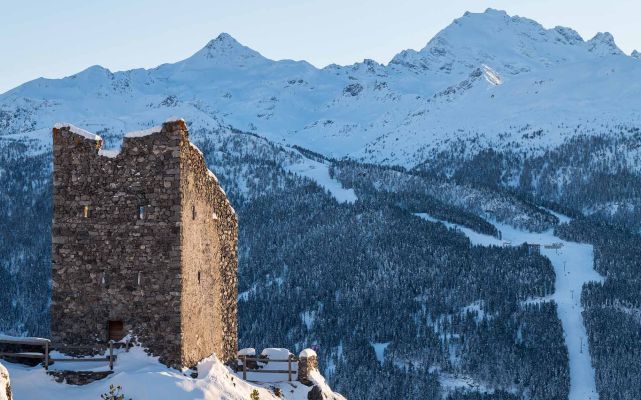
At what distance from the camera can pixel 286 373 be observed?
3803cm

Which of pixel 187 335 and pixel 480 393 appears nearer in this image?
pixel 187 335

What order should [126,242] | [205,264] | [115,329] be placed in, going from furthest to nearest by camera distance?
[205,264]
[115,329]
[126,242]

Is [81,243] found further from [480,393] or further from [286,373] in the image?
[480,393]

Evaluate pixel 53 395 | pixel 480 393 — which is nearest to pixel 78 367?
pixel 53 395

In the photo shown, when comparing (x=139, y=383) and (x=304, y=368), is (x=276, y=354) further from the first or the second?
(x=139, y=383)

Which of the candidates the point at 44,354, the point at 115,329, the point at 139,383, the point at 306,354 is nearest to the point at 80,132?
the point at 115,329

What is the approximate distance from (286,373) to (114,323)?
773 cm

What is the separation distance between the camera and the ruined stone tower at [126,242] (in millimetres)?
31750

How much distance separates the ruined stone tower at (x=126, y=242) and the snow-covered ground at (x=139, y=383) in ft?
1.72

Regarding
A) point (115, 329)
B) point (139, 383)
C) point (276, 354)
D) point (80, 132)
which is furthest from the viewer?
point (276, 354)

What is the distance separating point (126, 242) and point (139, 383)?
3.99 meters

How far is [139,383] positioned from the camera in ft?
99.0

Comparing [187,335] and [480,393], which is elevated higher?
[187,335]

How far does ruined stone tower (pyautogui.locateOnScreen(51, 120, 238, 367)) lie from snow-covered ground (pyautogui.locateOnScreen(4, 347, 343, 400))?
0.52 meters
